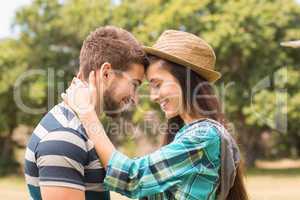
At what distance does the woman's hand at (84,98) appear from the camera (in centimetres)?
261

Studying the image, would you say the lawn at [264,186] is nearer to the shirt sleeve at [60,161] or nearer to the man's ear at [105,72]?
the man's ear at [105,72]

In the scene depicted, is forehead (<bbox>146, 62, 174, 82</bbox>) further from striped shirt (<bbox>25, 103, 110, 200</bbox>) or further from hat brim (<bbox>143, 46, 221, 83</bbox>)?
striped shirt (<bbox>25, 103, 110, 200</bbox>)

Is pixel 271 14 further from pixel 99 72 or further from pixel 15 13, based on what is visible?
pixel 99 72

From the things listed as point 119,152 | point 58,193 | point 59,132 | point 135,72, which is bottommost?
point 58,193

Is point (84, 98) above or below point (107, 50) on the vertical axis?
below

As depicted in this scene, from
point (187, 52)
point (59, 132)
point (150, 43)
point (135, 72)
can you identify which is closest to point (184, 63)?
point (187, 52)

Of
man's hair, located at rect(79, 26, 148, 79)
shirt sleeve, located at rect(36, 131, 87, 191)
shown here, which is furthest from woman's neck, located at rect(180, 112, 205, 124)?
shirt sleeve, located at rect(36, 131, 87, 191)

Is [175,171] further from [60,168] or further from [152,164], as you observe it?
[60,168]

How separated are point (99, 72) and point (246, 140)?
2714cm

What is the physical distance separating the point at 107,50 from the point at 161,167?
574 mm

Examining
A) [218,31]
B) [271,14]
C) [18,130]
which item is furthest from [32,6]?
[271,14]

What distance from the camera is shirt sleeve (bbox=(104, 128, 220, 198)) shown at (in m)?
2.49

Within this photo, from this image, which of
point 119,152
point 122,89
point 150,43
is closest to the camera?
point 119,152

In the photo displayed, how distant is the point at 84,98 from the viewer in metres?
2.63
